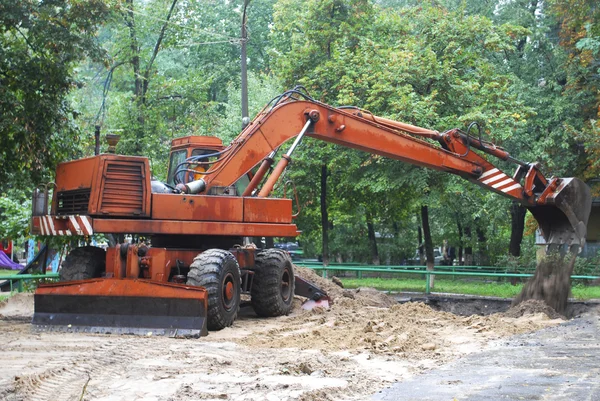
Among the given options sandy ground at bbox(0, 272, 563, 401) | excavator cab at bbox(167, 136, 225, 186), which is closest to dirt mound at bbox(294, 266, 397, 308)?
sandy ground at bbox(0, 272, 563, 401)

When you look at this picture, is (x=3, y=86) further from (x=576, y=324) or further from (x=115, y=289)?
(x=576, y=324)

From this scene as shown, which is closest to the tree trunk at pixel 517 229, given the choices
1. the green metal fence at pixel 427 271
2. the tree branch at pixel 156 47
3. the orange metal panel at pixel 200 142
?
the green metal fence at pixel 427 271

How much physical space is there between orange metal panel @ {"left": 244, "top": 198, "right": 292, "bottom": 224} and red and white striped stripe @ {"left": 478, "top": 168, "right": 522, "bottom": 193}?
15.6 ft

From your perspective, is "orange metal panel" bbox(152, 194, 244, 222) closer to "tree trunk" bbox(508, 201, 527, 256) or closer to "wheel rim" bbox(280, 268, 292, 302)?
"wheel rim" bbox(280, 268, 292, 302)

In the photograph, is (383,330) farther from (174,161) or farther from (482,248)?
(482,248)

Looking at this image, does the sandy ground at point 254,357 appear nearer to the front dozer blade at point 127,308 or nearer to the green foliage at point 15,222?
the front dozer blade at point 127,308

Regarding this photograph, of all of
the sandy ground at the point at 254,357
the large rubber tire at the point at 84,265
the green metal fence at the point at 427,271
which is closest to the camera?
the sandy ground at the point at 254,357

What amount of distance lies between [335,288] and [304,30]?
11214 mm

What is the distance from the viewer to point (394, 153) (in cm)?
1647

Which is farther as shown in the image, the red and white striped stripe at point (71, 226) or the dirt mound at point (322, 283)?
the dirt mound at point (322, 283)

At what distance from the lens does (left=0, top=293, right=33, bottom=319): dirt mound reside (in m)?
16.0

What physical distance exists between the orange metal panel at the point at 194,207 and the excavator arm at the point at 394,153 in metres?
0.67

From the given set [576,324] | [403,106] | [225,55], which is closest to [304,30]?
[403,106]

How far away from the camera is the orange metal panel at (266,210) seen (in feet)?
47.1
